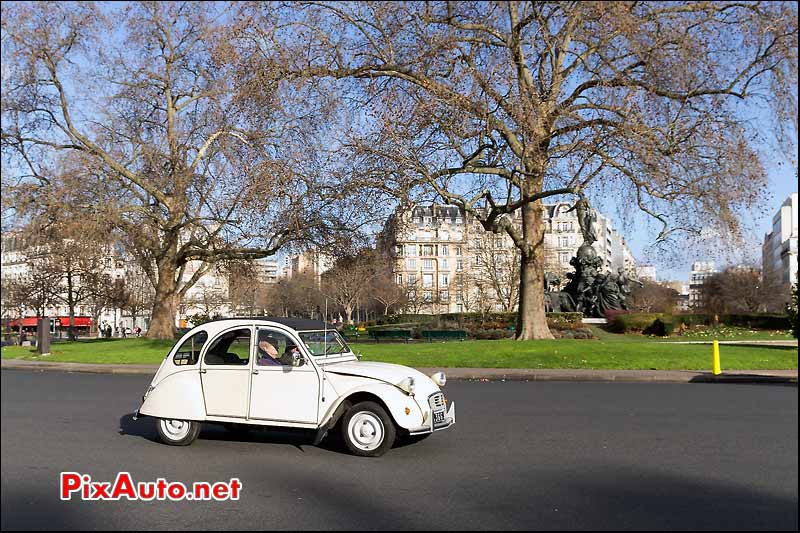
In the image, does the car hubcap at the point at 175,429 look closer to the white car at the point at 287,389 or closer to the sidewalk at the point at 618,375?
the white car at the point at 287,389

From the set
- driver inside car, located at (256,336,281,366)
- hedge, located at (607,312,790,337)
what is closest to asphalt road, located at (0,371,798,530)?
driver inside car, located at (256,336,281,366)

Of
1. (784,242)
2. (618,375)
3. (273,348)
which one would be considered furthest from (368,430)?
(784,242)

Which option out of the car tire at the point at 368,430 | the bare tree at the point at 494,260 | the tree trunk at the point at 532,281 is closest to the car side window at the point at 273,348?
the car tire at the point at 368,430

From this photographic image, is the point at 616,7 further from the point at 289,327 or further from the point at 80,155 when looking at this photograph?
the point at 80,155

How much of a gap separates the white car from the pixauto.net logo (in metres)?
1.77

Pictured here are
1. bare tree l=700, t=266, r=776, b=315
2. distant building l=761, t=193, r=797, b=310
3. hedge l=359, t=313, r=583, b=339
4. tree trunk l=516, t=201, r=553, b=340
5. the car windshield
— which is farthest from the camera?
distant building l=761, t=193, r=797, b=310

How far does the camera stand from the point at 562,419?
503 inches

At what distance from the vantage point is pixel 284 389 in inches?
391

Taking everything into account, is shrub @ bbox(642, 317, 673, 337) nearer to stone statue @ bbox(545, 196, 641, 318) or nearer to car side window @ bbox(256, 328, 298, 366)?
stone statue @ bbox(545, 196, 641, 318)

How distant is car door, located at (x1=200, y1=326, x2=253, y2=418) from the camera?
10125 millimetres

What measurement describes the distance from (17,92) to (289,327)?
2908 cm

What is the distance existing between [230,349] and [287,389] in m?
1.20

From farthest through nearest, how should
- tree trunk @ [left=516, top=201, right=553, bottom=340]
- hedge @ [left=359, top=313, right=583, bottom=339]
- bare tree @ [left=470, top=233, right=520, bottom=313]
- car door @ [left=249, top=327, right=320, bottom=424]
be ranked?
bare tree @ [left=470, top=233, right=520, bottom=313], hedge @ [left=359, top=313, right=583, bottom=339], tree trunk @ [left=516, top=201, right=553, bottom=340], car door @ [left=249, top=327, right=320, bottom=424]

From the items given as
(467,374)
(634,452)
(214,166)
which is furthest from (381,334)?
(634,452)
